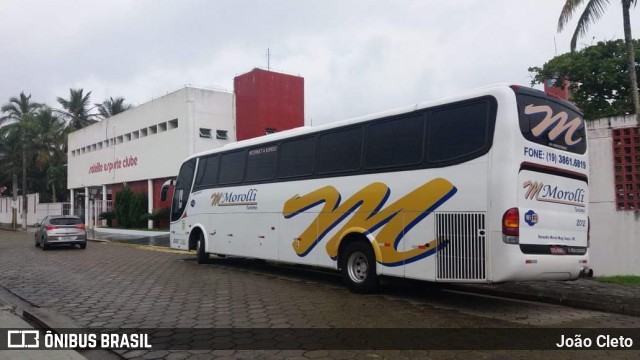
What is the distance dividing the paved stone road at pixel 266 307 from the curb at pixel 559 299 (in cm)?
24

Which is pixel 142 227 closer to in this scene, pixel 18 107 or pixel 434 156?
pixel 18 107

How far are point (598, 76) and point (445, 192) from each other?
18447 mm

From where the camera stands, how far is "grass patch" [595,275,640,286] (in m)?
10.4

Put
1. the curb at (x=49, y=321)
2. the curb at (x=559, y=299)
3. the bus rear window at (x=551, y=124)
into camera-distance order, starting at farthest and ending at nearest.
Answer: the curb at (x=559, y=299) → the bus rear window at (x=551, y=124) → the curb at (x=49, y=321)

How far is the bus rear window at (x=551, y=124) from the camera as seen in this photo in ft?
24.9

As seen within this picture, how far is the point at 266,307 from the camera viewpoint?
8.10 metres

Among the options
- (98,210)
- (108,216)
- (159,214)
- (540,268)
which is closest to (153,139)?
(159,214)

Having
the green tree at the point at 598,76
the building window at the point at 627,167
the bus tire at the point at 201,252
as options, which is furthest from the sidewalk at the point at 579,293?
the green tree at the point at 598,76

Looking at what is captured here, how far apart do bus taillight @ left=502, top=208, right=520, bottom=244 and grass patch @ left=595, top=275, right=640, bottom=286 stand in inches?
194

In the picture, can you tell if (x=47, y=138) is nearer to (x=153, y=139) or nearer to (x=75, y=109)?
(x=75, y=109)

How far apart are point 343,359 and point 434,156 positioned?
401 cm

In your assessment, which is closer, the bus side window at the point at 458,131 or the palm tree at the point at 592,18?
the bus side window at the point at 458,131

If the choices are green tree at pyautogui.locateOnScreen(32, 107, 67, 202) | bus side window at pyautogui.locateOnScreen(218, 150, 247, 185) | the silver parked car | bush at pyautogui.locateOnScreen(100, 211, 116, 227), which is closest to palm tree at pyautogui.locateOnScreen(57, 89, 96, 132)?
green tree at pyautogui.locateOnScreen(32, 107, 67, 202)

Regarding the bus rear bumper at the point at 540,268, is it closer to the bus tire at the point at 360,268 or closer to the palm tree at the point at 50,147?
the bus tire at the point at 360,268
